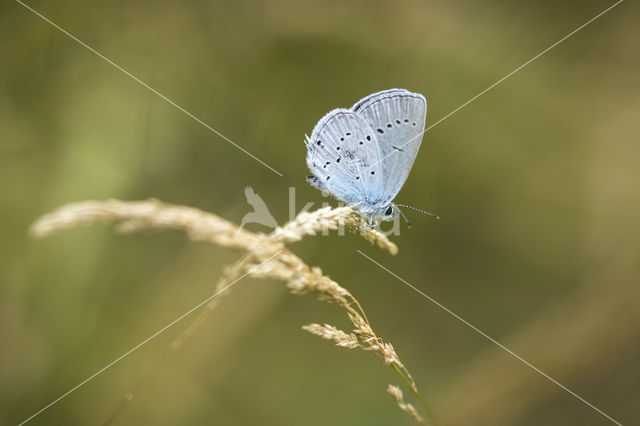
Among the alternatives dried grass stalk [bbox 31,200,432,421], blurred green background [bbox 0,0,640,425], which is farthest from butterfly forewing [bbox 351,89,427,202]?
dried grass stalk [bbox 31,200,432,421]

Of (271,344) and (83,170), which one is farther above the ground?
(83,170)

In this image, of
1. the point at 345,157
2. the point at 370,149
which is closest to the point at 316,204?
the point at 345,157

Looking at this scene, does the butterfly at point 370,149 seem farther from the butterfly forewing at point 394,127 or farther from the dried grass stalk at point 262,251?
the dried grass stalk at point 262,251

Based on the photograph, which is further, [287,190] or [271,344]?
[287,190]

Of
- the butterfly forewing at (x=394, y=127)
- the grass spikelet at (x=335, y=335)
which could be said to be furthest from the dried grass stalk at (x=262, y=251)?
the butterfly forewing at (x=394, y=127)

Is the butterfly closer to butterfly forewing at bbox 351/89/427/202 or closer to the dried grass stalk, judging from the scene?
butterfly forewing at bbox 351/89/427/202

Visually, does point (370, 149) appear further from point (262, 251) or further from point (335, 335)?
point (335, 335)

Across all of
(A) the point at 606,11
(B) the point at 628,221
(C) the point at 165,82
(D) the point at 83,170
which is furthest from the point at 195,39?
(B) the point at 628,221

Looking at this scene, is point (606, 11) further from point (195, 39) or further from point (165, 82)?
point (165, 82)
